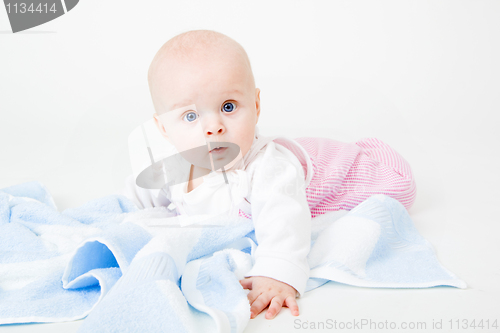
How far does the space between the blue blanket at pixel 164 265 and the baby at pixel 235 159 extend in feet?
0.21

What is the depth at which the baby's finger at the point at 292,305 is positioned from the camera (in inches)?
33.0

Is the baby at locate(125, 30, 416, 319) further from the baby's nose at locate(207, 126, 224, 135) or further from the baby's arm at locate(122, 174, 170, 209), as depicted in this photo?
the baby's arm at locate(122, 174, 170, 209)

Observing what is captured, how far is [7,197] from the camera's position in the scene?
1.33 m

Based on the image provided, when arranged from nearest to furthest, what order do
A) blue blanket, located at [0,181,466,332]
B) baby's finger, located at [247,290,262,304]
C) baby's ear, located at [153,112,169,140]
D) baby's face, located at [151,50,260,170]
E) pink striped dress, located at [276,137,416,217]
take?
1. blue blanket, located at [0,181,466,332]
2. baby's finger, located at [247,290,262,304]
3. baby's face, located at [151,50,260,170]
4. baby's ear, located at [153,112,169,140]
5. pink striped dress, located at [276,137,416,217]

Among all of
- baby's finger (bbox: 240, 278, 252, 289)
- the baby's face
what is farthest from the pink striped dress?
baby's finger (bbox: 240, 278, 252, 289)

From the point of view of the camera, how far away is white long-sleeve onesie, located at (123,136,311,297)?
36.8 inches

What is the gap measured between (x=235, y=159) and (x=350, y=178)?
43 centimetres

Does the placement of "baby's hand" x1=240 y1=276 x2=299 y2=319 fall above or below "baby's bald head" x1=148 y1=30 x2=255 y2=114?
below

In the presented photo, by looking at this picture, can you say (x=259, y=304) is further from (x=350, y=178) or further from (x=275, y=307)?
(x=350, y=178)

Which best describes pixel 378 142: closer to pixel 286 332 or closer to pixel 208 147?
pixel 208 147

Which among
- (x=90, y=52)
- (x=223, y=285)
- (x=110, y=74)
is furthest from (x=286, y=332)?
(x=90, y=52)

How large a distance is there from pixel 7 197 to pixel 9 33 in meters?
1.76

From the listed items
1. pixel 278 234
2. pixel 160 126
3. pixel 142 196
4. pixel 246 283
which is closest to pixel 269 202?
pixel 278 234

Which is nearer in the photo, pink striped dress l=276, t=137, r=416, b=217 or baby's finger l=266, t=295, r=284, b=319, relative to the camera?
baby's finger l=266, t=295, r=284, b=319
